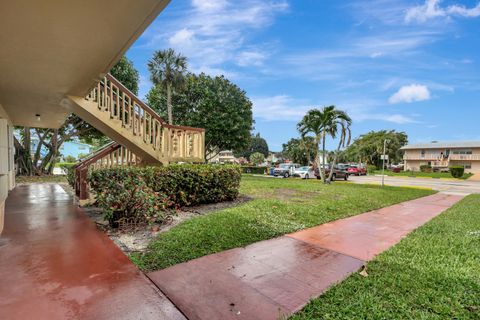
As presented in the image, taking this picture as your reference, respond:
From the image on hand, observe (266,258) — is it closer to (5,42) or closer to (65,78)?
(5,42)

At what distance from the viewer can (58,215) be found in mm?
5270

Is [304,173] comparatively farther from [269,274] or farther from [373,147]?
[373,147]

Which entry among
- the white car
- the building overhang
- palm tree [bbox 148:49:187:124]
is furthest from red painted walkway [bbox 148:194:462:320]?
the white car

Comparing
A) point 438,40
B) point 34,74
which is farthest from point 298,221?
point 438,40

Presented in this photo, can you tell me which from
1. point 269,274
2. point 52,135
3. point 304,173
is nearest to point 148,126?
point 269,274

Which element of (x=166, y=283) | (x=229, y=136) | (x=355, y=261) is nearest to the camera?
(x=166, y=283)

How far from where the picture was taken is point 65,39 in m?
3.15

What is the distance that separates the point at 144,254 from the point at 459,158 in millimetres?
44873

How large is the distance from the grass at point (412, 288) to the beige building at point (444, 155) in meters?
41.3

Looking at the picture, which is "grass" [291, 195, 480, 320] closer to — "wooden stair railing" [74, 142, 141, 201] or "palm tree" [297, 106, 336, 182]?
"wooden stair railing" [74, 142, 141, 201]

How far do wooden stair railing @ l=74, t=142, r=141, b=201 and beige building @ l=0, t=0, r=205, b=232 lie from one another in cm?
3

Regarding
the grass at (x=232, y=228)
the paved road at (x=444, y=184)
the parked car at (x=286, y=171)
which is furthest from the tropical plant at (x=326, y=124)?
the parked car at (x=286, y=171)

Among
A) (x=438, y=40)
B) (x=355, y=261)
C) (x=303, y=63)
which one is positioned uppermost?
(x=438, y=40)

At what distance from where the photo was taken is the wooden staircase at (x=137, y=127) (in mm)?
5961
